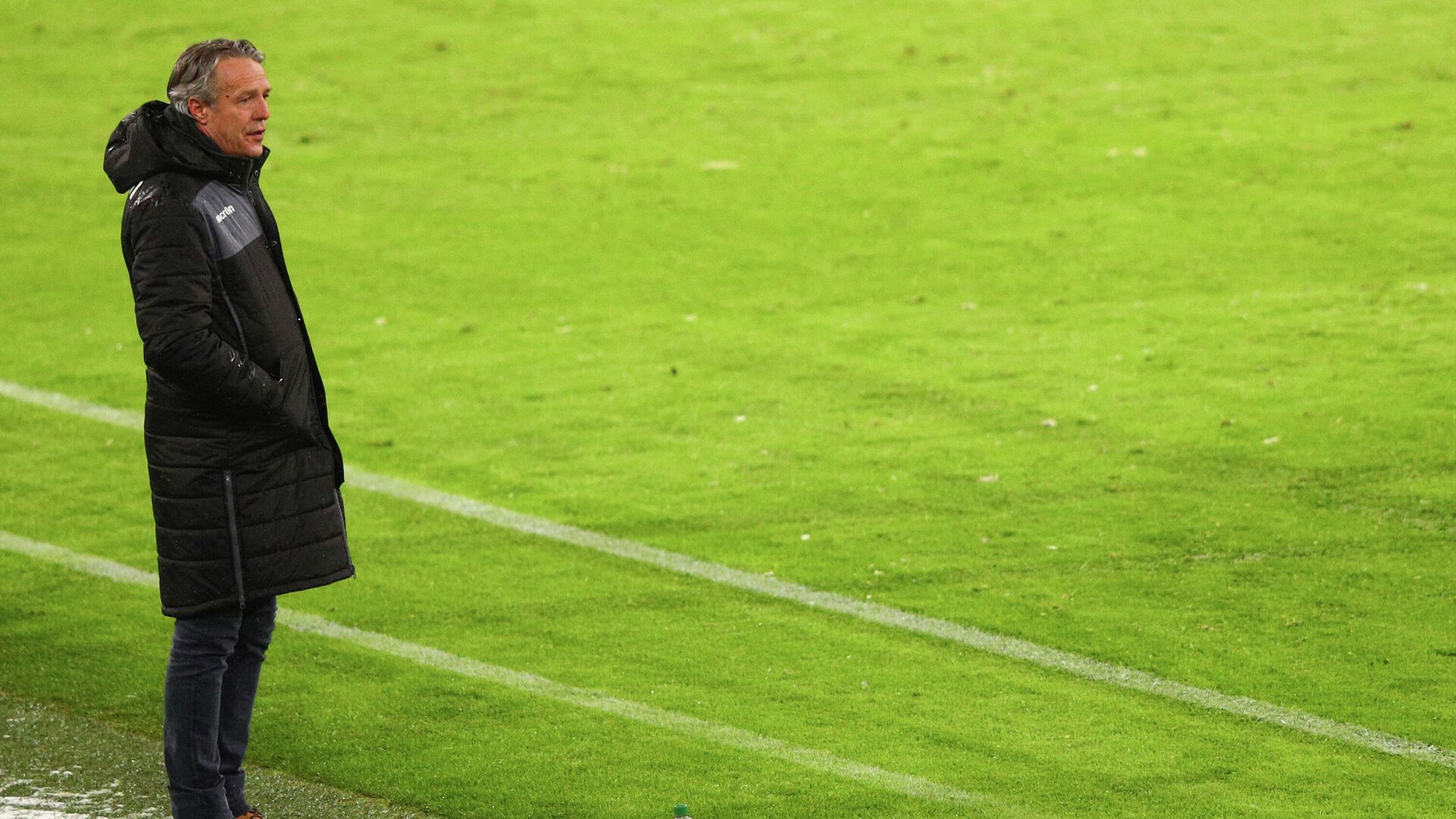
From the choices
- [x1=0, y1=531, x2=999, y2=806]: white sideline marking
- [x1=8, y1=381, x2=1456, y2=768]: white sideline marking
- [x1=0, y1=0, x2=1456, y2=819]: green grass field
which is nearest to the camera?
[x1=0, y1=531, x2=999, y2=806]: white sideline marking

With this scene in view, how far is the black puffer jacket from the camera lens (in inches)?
147

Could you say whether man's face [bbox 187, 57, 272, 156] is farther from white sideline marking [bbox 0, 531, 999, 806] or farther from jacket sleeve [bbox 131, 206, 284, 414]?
white sideline marking [bbox 0, 531, 999, 806]

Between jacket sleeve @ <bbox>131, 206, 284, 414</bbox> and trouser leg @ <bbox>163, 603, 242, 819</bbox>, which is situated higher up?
jacket sleeve @ <bbox>131, 206, 284, 414</bbox>

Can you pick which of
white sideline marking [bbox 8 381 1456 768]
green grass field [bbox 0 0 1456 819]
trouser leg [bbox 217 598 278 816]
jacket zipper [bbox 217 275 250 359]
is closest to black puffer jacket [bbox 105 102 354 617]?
jacket zipper [bbox 217 275 250 359]

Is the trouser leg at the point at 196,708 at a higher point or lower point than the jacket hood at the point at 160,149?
lower

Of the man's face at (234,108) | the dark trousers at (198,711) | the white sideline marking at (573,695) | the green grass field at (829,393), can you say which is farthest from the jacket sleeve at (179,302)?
the white sideline marking at (573,695)

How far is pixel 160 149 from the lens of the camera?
12.4 feet

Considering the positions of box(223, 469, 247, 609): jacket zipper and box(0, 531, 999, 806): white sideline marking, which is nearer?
box(223, 469, 247, 609): jacket zipper

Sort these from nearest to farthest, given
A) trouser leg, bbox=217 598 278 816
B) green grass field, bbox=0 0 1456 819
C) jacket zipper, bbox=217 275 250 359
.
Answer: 1. jacket zipper, bbox=217 275 250 359
2. trouser leg, bbox=217 598 278 816
3. green grass field, bbox=0 0 1456 819

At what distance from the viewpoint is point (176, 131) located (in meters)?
3.78

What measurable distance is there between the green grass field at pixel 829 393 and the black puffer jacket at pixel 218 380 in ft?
2.70

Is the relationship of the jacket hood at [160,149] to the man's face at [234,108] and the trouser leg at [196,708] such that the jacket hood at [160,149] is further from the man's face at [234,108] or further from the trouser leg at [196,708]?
the trouser leg at [196,708]

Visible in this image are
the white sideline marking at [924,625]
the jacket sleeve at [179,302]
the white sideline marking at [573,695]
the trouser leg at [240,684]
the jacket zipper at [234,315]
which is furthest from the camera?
the white sideline marking at [924,625]

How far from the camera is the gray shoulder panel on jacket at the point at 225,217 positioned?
3798 millimetres
